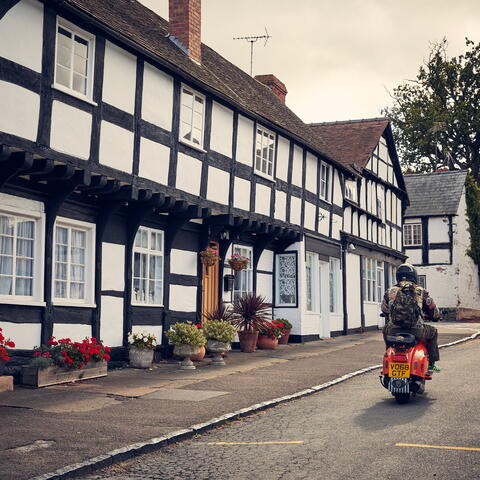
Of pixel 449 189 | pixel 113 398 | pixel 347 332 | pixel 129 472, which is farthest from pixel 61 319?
pixel 449 189

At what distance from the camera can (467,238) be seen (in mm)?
42094

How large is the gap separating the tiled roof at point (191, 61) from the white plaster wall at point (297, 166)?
366mm

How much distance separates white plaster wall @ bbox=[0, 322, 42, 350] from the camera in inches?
454

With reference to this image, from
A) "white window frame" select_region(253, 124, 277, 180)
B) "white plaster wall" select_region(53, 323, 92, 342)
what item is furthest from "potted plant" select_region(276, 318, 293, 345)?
"white plaster wall" select_region(53, 323, 92, 342)

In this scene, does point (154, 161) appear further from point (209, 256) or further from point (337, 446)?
point (337, 446)

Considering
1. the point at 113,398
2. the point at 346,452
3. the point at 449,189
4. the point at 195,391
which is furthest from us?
the point at 449,189

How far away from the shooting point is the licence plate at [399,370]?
970 centimetres

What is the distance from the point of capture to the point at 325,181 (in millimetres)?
24344

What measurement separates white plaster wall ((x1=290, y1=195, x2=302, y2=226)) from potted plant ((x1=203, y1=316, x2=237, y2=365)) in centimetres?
592

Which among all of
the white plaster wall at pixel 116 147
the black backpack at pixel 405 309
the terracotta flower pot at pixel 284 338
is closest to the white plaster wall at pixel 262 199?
the terracotta flower pot at pixel 284 338

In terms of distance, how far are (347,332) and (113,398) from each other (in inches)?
651

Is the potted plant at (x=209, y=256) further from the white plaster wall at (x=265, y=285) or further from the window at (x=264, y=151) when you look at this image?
the white plaster wall at (x=265, y=285)

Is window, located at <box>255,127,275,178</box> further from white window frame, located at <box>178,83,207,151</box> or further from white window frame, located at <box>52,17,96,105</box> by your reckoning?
white window frame, located at <box>52,17,96,105</box>

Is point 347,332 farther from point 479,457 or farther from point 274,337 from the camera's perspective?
point 479,457
